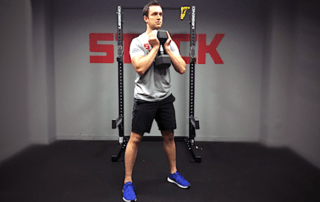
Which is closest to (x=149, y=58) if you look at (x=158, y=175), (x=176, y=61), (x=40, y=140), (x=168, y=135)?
(x=176, y=61)

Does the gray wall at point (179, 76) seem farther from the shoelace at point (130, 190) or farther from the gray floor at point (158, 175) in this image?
the shoelace at point (130, 190)

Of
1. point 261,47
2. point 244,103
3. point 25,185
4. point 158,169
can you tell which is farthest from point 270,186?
point 25,185

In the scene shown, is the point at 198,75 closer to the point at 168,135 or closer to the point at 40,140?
the point at 168,135

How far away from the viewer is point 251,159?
2629 mm

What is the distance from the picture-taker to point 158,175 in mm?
2205

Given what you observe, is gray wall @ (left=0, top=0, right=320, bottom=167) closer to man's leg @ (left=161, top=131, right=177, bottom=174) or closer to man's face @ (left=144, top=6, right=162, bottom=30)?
man's leg @ (left=161, top=131, right=177, bottom=174)

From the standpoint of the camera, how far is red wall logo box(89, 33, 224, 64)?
10.5 feet

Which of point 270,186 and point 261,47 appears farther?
point 261,47

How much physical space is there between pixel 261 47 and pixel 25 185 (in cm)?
336

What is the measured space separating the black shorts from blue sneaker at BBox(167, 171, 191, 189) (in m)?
0.47

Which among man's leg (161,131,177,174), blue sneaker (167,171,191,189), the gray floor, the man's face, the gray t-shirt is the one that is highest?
the man's face

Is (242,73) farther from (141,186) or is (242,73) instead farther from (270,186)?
(141,186)

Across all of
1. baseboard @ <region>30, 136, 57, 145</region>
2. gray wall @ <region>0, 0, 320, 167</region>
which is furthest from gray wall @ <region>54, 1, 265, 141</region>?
baseboard @ <region>30, 136, 57, 145</region>

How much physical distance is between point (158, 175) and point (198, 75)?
166 cm
